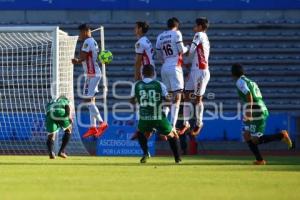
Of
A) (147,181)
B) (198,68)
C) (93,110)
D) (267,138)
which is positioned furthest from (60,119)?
(147,181)

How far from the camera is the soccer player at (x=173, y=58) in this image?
18.3 m

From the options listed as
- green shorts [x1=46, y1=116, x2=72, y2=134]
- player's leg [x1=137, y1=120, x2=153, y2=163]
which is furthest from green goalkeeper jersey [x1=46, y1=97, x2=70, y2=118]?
player's leg [x1=137, y1=120, x2=153, y2=163]

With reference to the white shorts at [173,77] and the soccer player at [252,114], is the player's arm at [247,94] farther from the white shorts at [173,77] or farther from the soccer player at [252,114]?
the white shorts at [173,77]

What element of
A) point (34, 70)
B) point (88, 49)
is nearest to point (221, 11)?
point (34, 70)

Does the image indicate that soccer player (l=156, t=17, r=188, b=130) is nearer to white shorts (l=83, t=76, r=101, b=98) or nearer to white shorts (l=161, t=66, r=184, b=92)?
white shorts (l=161, t=66, r=184, b=92)

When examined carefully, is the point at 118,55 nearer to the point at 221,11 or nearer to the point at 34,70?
the point at 221,11

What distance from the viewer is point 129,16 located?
97.0ft

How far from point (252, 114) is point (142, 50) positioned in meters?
3.03

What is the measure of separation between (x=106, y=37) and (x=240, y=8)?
419 cm

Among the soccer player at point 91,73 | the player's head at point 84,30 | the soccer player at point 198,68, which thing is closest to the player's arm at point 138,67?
the soccer player at point 198,68

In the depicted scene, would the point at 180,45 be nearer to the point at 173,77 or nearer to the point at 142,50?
the point at 173,77

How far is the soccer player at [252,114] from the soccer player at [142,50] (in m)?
2.56

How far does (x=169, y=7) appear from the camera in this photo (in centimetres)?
2931

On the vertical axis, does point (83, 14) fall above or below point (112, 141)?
above
